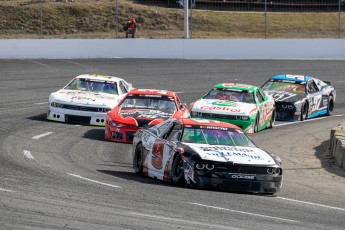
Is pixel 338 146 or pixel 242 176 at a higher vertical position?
pixel 242 176

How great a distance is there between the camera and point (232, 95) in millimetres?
24078

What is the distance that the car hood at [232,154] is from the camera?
552 inches

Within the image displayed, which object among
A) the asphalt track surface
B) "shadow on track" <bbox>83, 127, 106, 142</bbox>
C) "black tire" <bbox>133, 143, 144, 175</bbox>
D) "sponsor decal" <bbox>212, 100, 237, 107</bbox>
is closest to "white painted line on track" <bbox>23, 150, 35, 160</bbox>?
the asphalt track surface

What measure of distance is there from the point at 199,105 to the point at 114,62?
16499 millimetres

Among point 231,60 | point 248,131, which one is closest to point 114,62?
point 231,60

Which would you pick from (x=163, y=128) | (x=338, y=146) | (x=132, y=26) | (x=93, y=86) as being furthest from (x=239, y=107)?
(x=132, y=26)

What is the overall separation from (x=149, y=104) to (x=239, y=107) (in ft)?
8.44

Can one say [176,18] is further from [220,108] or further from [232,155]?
[232,155]

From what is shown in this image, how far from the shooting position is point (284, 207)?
12.6 m

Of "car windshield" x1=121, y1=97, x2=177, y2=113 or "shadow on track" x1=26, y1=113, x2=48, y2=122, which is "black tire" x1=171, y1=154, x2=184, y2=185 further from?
"shadow on track" x1=26, y1=113, x2=48, y2=122

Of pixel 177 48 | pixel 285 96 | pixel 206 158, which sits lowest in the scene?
pixel 285 96

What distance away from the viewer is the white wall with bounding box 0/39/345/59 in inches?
1564

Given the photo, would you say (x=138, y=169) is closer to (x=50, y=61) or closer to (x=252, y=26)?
(x=50, y=61)

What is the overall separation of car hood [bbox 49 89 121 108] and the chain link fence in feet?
73.5
